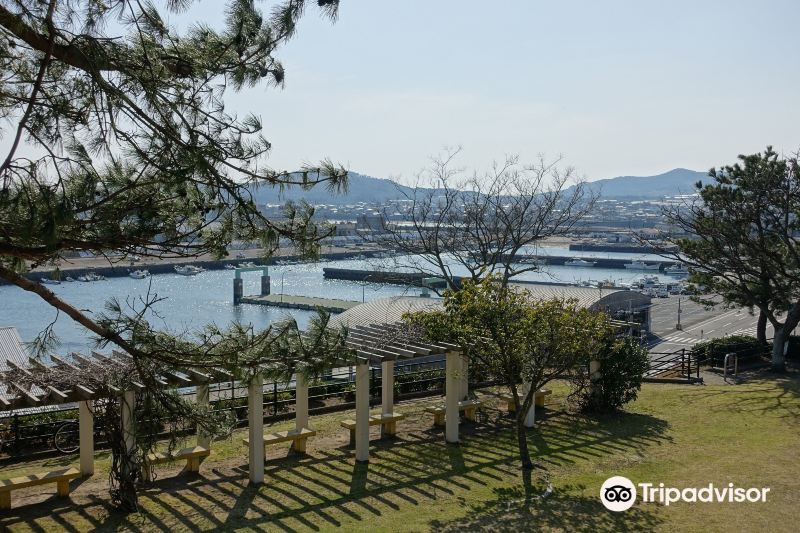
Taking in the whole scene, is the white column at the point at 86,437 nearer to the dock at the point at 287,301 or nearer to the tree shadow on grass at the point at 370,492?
the tree shadow on grass at the point at 370,492

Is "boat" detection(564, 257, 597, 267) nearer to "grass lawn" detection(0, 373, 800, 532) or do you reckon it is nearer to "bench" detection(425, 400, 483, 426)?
"grass lawn" detection(0, 373, 800, 532)

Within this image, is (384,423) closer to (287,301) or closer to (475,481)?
(475,481)

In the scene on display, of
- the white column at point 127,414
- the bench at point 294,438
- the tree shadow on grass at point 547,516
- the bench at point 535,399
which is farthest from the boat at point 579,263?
the white column at point 127,414

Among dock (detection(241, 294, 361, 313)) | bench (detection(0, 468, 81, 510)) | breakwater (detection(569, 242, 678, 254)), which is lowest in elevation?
dock (detection(241, 294, 361, 313))

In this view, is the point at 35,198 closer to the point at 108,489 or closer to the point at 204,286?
the point at 108,489

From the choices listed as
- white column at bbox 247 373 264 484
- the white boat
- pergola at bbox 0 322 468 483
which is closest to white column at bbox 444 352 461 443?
pergola at bbox 0 322 468 483

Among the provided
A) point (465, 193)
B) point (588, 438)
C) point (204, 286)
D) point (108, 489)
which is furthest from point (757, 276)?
point (204, 286)

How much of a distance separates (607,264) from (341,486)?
8365 centimetres

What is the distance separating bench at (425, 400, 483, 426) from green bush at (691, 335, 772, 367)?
7.83 metres

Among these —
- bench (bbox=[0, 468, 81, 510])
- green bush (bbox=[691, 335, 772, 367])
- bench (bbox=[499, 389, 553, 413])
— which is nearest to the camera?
bench (bbox=[0, 468, 81, 510])

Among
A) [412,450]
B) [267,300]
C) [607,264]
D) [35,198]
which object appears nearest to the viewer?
[35,198]

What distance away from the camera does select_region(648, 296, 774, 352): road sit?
34688 millimetres

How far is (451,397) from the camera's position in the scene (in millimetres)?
10695

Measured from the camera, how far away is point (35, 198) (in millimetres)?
4367
